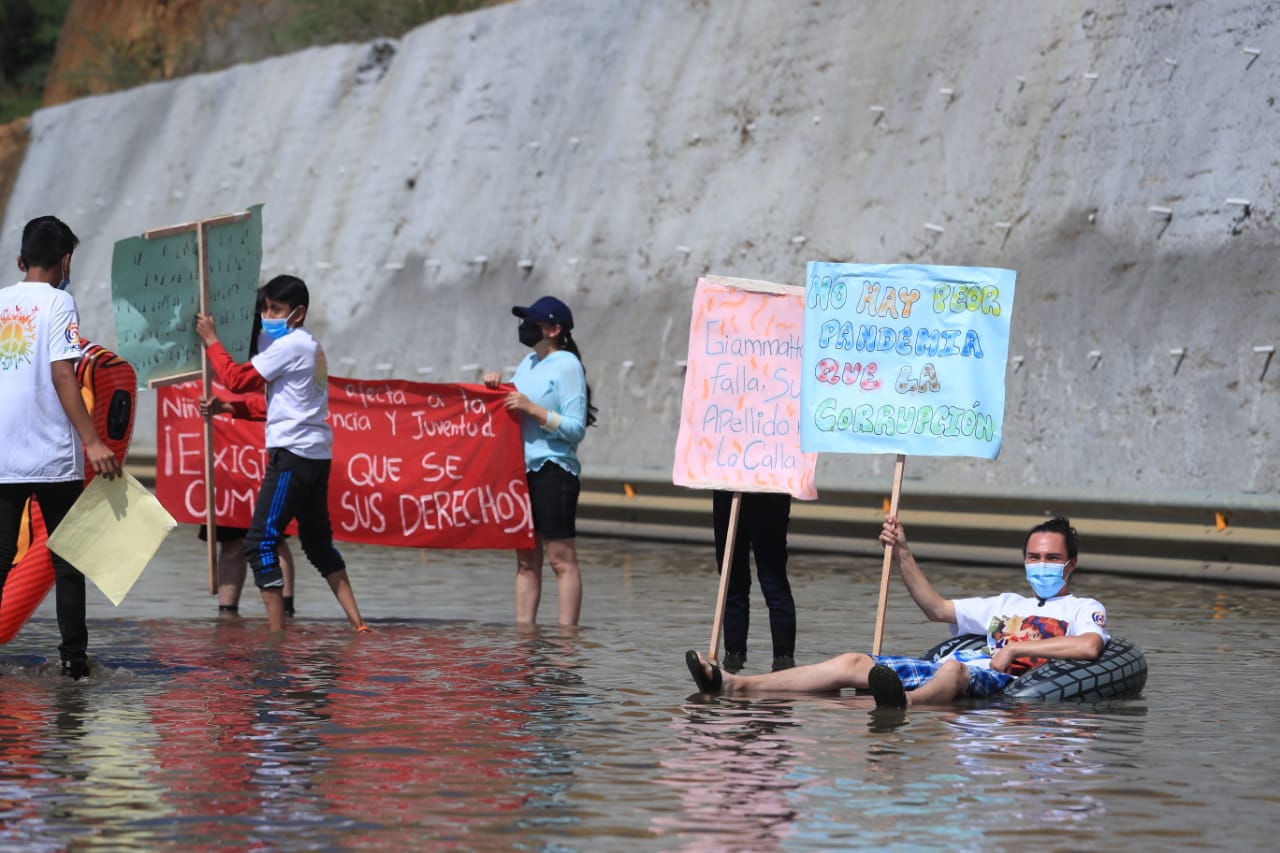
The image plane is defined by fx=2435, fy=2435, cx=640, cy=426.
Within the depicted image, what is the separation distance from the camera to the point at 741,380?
Result: 39.8ft

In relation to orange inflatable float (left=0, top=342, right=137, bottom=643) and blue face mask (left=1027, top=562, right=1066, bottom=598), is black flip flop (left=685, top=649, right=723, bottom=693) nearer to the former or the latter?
blue face mask (left=1027, top=562, right=1066, bottom=598)

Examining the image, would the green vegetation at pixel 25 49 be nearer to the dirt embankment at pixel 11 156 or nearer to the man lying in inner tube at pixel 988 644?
the dirt embankment at pixel 11 156

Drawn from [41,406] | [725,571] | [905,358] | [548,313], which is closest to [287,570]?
[548,313]

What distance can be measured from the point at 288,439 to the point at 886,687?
4.45 meters

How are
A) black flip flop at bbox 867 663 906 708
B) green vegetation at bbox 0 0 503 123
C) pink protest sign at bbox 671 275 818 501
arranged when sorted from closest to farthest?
1. black flip flop at bbox 867 663 906 708
2. pink protest sign at bbox 671 275 818 501
3. green vegetation at bbox 0 0 503 123

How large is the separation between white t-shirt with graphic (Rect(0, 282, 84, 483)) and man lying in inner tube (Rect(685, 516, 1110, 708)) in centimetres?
291

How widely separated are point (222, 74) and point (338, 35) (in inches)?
84.4

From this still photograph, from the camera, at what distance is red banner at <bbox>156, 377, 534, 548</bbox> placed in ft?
50.0

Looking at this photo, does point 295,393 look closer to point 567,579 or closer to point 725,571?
point 567,579

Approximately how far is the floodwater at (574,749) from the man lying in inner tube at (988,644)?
0.42 ft

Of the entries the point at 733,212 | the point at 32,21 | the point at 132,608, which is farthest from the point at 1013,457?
the point at 32,21

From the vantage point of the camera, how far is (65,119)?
4197 cm

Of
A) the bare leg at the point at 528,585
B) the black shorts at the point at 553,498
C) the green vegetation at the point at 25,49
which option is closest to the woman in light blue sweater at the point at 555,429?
the black shorts at the point at 553,498

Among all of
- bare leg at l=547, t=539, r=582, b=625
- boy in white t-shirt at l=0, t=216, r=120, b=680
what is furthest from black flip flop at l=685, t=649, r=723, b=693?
bare leg at l=547, t=539, r=582, b=625
